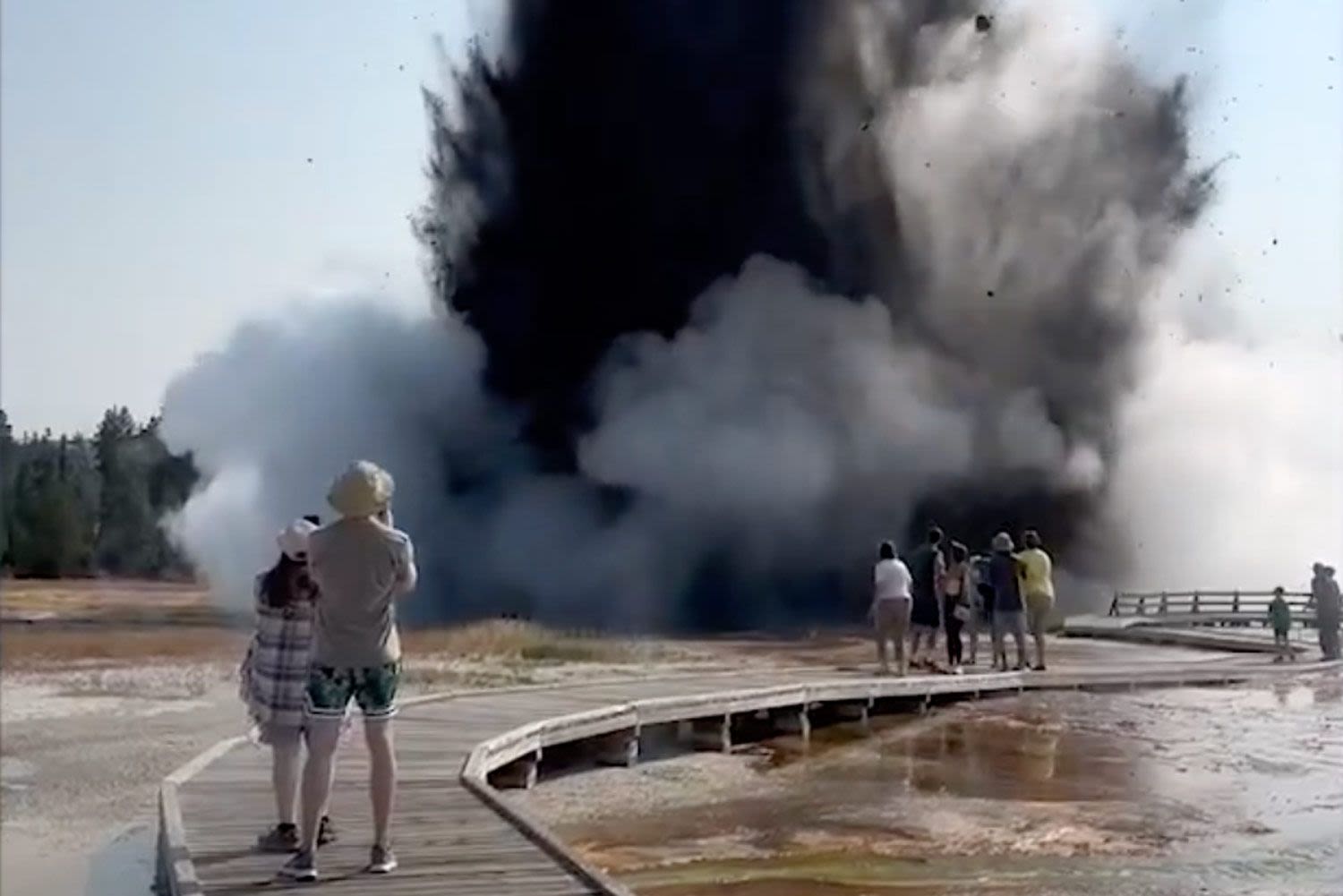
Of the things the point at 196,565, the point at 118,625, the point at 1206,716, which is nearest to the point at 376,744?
Answer: the point at 1206,716

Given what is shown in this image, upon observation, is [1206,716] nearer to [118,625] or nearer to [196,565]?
[118,625]

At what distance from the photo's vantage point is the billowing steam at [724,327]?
4347 cm

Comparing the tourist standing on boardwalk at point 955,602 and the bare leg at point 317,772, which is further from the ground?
the tourist standing on boardwalk at point 955,602

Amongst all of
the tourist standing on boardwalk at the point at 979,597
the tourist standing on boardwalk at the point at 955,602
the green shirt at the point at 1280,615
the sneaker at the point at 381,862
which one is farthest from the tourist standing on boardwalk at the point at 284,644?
the green shirt at the point at 1280,615

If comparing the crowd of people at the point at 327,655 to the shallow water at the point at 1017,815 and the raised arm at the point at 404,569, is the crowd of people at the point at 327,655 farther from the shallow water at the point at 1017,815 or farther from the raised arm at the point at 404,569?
the shallow water at the point at 1017,815

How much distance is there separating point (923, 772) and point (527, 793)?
3.78 meters

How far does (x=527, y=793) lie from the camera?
14.5 metres

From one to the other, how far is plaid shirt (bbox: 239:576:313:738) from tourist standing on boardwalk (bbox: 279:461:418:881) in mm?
466

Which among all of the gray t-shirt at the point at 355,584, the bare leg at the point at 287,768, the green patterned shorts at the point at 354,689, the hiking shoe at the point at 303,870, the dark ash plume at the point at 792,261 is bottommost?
the hiking shoe at the point at 303,870

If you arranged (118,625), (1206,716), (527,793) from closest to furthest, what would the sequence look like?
(527,793)
(1206,716)
(118,625)

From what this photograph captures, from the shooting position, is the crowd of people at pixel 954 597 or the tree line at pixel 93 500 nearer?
the tree line at pixel 93 500

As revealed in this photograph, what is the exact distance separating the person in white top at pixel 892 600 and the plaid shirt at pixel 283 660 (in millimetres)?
12176

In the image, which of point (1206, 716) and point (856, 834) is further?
point (1206, 716)

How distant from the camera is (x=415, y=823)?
32.7ft
